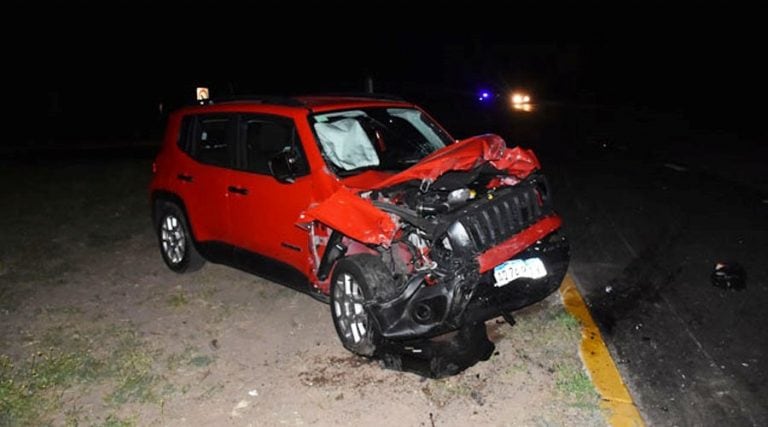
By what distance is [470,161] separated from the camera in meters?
4.41

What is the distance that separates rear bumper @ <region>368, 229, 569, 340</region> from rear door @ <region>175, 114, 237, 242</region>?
7.11 ft

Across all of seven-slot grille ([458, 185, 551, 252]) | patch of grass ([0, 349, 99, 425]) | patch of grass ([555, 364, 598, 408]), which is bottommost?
patch of grass ([555, 364, 598, 408])

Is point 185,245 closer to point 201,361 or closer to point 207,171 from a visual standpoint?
point 207,171

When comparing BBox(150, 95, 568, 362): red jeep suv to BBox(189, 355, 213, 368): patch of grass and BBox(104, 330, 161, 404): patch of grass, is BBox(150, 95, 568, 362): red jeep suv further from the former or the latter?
BBox(104, 330, 161, 404): patch of grass

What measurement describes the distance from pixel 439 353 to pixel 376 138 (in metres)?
1.90

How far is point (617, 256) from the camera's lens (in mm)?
6250

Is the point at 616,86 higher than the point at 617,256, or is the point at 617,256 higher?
the point at 617,256

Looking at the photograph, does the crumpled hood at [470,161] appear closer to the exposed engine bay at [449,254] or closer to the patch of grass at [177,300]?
the exposed engine bay at [449,254]

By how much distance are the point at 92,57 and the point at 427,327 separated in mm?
35382

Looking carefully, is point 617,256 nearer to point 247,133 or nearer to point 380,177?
point 380,177

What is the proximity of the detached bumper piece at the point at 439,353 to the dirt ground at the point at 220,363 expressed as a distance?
0.26 feet

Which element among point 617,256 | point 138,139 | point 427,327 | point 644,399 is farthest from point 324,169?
point 138,139

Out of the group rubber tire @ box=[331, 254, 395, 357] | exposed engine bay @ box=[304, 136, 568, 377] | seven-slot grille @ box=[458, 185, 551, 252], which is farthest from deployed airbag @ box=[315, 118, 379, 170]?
seven-slot grille @ box=[458, 185, 551, 252]

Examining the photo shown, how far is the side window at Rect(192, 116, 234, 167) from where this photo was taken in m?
5.50
